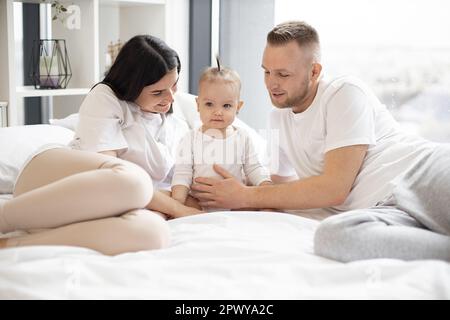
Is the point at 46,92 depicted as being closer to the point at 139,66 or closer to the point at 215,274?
the point at 139,66

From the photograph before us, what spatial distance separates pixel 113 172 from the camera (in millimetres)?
1600

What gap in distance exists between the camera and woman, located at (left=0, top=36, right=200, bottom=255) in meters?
1.56

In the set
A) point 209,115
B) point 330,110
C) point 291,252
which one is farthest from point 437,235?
point 209,115

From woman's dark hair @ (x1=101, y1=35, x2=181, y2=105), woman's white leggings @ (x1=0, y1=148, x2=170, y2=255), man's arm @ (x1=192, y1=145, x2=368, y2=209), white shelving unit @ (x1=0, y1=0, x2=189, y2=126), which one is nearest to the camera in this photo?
woman's white leggings @ (x1=0, y1=148, x2=170, y2=255)

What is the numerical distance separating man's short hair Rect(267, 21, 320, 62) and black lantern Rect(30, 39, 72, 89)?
123 cm

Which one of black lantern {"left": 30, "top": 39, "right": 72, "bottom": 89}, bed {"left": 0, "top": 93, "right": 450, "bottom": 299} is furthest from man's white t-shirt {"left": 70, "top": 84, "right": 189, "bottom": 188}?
black lantern {"left": 30, "top": 39, "right": 72, "bottom": 89}

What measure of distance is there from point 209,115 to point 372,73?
1223mm

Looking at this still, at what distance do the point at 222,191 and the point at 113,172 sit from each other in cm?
51

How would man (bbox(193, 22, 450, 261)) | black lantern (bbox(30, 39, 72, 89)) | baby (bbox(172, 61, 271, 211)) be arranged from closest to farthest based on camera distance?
man (bbox(193, 22, 450, 261))
baby (bbox(172, 61, 271, 211))
black lantern (bbox(30, 39, 72, 89))

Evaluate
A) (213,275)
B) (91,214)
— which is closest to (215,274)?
(213,275)

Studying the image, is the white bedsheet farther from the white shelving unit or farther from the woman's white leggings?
the white shelving unit

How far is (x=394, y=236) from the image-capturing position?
151 centimetres

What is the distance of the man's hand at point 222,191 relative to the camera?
2014 mm

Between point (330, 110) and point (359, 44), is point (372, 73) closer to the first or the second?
point (359, 44)
